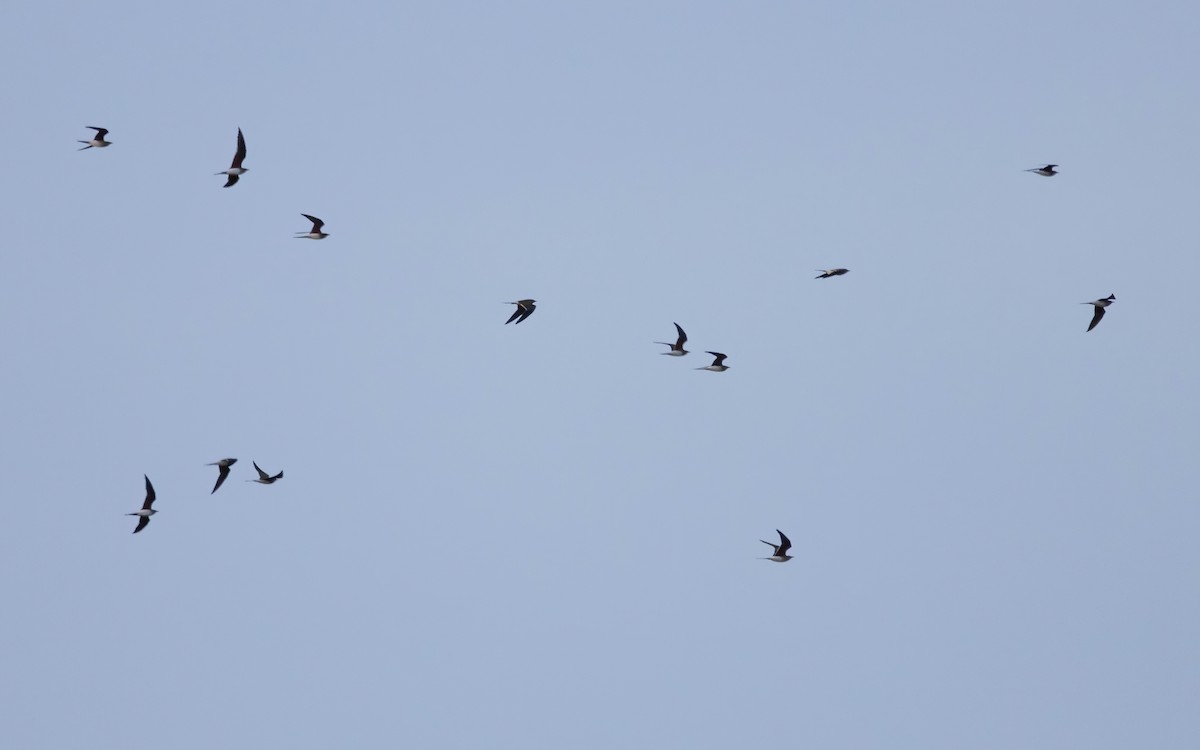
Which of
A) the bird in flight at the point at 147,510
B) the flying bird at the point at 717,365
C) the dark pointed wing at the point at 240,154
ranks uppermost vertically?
the dark pointed wing at the point at 240,154

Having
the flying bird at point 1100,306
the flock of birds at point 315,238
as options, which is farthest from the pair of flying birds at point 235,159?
the flying bird at point 1100,306

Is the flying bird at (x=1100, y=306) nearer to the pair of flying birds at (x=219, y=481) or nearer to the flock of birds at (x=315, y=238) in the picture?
the flock of birds at (x=315, y=238)

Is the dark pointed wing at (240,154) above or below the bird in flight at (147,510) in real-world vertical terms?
above

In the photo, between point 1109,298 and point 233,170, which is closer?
point 233,170

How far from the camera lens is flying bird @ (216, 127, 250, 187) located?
62.0 meters

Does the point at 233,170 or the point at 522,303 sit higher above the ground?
the point at 233,170

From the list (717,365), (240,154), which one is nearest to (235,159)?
(240,154)

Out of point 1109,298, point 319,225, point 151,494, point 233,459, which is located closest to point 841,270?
point 1109,298

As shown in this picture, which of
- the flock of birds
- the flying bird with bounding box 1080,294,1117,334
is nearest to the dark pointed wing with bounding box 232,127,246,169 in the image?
the flock of birds

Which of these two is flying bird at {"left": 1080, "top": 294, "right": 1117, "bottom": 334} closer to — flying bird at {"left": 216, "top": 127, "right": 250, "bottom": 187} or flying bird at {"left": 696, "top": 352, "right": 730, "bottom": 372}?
flying bird at {"left": 696, "top": 352, "right": 730, "bottom": 372}

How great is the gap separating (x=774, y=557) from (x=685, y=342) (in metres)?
9.79

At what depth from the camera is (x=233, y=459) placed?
207ft

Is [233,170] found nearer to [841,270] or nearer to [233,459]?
[233,459]

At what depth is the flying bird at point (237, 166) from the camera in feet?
203
